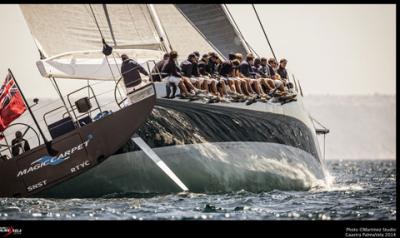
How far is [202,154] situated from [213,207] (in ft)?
5.23

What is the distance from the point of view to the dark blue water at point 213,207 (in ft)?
43.9

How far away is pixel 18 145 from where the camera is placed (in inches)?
634

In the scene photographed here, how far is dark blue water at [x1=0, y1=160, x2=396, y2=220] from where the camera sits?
43.9 ft

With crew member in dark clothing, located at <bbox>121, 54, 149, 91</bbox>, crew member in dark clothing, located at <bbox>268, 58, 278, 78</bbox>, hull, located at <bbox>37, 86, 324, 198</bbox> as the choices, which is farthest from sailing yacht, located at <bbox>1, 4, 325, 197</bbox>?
crew member in dark clothing, located at <bbox>268, 58, 278, 78</bbox>

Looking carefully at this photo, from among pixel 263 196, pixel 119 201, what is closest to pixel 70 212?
pixel 119 201

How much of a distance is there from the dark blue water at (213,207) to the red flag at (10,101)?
136 centimetres

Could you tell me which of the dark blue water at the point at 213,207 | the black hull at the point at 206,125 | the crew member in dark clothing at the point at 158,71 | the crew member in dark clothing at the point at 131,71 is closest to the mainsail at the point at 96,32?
the crew member in dark clothing at the point at 131,71

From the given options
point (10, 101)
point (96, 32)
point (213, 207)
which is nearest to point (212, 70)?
point (96, 32)

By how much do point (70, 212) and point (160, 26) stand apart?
191 inches

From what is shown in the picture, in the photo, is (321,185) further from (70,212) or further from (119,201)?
(70,212)

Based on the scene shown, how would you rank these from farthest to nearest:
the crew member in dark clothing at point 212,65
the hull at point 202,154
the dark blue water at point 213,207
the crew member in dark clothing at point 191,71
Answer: the crew member in dark clothing at point 212,65
the crew member in dark clothing at point 191,71
the hull at point 202,154
the dark blue water at point 213,207

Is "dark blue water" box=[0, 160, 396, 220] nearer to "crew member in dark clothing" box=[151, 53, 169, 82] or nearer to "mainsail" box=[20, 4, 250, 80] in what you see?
"crew member in dark clothing" box=[151, 53, 169, 82]

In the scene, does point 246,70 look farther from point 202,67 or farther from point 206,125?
point 206,125

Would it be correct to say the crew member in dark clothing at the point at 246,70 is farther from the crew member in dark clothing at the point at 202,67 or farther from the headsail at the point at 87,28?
the headsail at the point at 87,28
